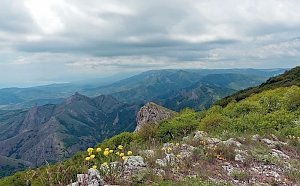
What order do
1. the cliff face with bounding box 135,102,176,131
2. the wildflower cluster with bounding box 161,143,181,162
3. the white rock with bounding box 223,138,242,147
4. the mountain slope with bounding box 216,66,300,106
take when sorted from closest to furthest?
the wildflower cluster with bounding box 161,143,181,162 → the white rock with bounding box 223,138,242,147 → the cliff face with bounding box 135,102,176,131 → the mountain slope with bounding box 216,66,300,106

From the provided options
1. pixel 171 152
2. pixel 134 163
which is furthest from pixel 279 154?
pixel 134 163

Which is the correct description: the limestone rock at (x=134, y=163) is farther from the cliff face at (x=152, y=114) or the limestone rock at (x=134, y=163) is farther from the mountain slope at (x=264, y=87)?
the mountain slope at (x=264, y=87)

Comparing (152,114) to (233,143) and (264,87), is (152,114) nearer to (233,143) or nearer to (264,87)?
(264,87)

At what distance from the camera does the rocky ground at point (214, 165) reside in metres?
9.75

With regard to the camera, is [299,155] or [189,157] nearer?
[189,157]

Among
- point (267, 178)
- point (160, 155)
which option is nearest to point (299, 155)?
point (267, 178)

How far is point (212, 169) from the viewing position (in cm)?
1116

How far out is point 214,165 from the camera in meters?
11.6

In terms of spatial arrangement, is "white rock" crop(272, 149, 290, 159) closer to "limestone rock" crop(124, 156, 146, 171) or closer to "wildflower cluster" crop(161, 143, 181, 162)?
"wildflower cluster" crop(161, 143, 181, 162)

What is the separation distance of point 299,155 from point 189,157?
5.60 meters

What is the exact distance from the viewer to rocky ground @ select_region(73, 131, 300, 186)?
975cm

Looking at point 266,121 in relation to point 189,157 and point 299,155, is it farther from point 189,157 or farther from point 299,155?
point 189,157

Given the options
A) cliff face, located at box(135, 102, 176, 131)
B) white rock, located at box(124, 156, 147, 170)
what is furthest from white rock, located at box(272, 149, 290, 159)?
cliff face, located at box(135, 102, 176, 131)

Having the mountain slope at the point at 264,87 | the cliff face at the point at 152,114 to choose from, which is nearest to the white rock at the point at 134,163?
the cliff face at the point at 152,114
